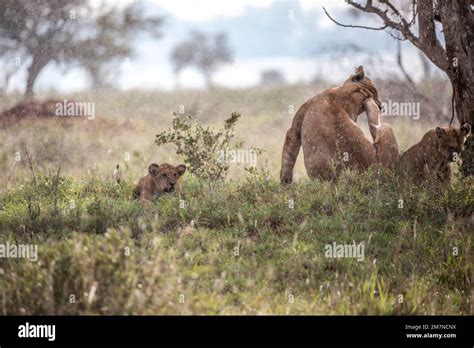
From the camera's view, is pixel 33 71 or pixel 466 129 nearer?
pixel 466 129

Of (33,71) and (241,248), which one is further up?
(33,71)

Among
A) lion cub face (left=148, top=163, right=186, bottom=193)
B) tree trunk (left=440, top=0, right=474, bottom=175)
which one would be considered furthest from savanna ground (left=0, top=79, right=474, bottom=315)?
tree trunk (left=440, top=0, right=474, bottom=175)

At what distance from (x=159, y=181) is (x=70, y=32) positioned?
51.1 ft

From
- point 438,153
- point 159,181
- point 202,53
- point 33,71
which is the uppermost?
point 202,53

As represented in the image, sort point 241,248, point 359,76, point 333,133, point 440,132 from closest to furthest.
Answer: point 241,248, point 440,132, point 333,133, point 359,76

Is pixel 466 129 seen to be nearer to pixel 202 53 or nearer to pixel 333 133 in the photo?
pixel 333 133

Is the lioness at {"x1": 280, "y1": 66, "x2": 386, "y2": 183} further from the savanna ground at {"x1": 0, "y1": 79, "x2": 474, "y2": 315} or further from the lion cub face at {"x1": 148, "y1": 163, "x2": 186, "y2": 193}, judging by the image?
the lion cub face at {"x1": 148, "y1": 163, "x2": 186, "y2": 193}

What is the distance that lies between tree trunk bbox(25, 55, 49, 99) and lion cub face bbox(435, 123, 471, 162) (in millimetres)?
14070

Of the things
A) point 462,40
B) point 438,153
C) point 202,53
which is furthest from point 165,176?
point 202,53

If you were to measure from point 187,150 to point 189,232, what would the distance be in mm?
3432

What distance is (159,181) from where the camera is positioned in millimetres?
10562
